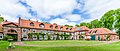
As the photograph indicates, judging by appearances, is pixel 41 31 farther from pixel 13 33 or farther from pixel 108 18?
pixel 108 18

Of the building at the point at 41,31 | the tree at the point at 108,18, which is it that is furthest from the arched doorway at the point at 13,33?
the tree at the point at 108,18

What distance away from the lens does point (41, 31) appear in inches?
1937

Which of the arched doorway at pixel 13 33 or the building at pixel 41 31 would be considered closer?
the arched doorway at pixel 13 33

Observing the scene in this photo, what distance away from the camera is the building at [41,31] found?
40272 mm

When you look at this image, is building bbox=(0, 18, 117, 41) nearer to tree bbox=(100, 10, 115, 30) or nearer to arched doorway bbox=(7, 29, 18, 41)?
arched doorway bbox=(7, 29, 18, 41)

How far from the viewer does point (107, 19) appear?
5897 centimetres

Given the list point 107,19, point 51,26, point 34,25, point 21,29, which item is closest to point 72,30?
point 51,26

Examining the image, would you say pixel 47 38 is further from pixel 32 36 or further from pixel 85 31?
pixel 85 31

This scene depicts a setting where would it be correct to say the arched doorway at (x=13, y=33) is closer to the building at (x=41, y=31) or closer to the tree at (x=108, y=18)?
the building at (x=41, y=31)

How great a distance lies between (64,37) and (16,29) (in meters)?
22.5

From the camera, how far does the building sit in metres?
40.3

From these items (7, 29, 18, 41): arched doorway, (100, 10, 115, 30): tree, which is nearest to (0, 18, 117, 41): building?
(7, 29, 18, 41): arched doorway

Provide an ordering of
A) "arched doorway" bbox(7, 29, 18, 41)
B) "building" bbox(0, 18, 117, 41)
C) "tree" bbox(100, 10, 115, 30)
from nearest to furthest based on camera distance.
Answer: "arched doorway" bbox(7, 29, 18, 41) < "building" bbox(0, 18, 117, 41) < "tree" bbox(100, 10, 115, 30)

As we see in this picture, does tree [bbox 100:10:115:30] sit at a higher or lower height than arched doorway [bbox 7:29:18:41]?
higher
